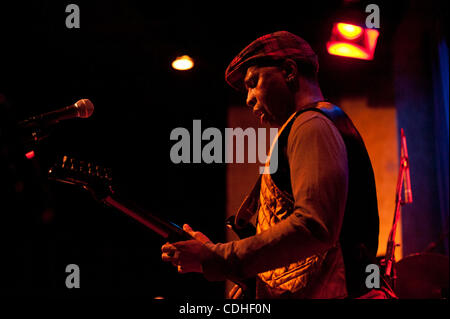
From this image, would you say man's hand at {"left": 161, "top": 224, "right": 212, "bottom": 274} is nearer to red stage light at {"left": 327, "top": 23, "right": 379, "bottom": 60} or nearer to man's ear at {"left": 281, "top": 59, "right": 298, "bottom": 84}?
man's ear at {"left": 281, "top": 59, "right": 298, "bottom": 84}

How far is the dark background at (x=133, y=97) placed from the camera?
158 inches

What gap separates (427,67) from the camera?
5.82 metres

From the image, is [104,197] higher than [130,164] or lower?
lower

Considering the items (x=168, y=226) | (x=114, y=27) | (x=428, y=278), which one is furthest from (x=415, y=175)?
(x=168, y=226)

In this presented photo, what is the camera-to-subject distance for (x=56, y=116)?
5.90 ft

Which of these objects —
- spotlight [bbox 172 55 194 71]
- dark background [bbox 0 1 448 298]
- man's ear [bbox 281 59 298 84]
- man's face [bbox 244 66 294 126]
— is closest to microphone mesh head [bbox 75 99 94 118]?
man's face [bbox 244 66 294 126]

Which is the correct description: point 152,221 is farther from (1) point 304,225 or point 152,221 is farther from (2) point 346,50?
(2) point 346,50

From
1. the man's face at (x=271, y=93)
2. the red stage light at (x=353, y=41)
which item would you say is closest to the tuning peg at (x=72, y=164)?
the man's face at (x=271, y=93)

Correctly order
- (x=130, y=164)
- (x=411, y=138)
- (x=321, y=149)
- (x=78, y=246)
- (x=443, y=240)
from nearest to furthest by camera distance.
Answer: (x=321, y=149), (x=78, y=246), (x=130, y=164), (x=443, y=240), (x=411, y=138)

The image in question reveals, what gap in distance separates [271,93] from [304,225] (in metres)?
0.64

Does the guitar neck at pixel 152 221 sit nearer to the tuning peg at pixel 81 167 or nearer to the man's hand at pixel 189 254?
the tuning peg at pixel 81 167

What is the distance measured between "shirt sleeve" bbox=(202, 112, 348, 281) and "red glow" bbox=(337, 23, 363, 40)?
2.93m

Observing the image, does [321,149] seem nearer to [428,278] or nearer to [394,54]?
[428,278]

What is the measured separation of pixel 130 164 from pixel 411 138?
3.58 meters
